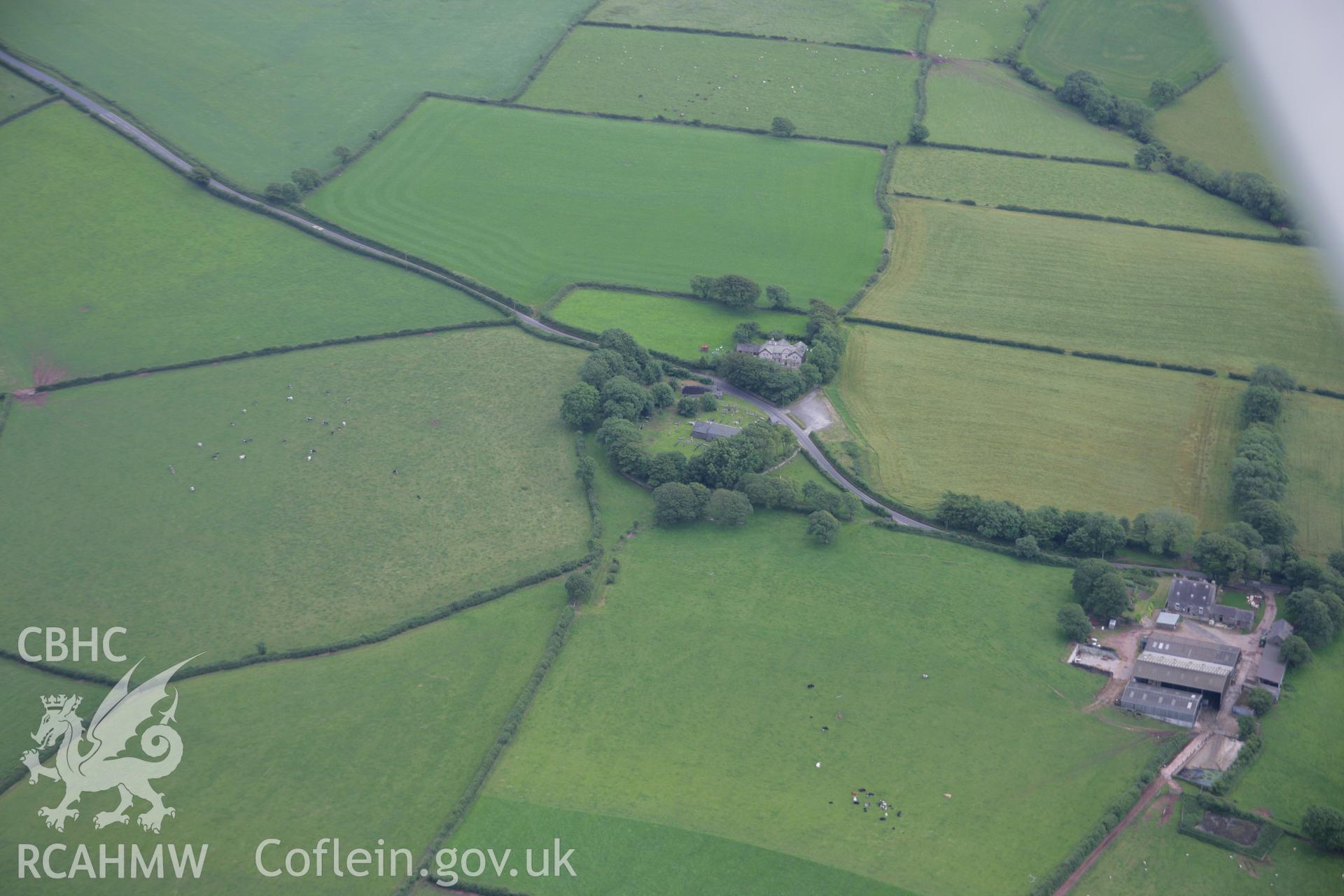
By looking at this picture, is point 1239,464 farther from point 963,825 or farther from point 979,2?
point 979,2

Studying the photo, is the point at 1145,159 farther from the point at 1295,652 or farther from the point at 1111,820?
the point at 1111,820

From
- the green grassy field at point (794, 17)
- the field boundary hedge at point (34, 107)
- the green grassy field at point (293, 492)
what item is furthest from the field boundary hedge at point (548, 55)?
the field boundary hedge at point (34, 107)

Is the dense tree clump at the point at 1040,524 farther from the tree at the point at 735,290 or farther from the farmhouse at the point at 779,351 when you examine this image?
the tree at the point at 735,290

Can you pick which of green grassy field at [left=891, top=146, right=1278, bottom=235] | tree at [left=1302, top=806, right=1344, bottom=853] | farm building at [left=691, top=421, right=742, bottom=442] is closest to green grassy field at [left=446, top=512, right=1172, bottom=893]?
tree at [left=1302, top=806, right=1344, bottom=853]

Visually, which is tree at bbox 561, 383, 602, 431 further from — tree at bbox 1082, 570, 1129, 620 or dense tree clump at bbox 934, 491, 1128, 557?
tree at bbox 1082, 570, 1129, 620


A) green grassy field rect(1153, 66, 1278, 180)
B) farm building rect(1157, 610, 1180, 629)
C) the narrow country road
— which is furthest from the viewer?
green grassy field rect(1153, 66, 1278, 180)

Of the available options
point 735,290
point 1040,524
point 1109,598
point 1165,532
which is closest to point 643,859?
point 1109,598
